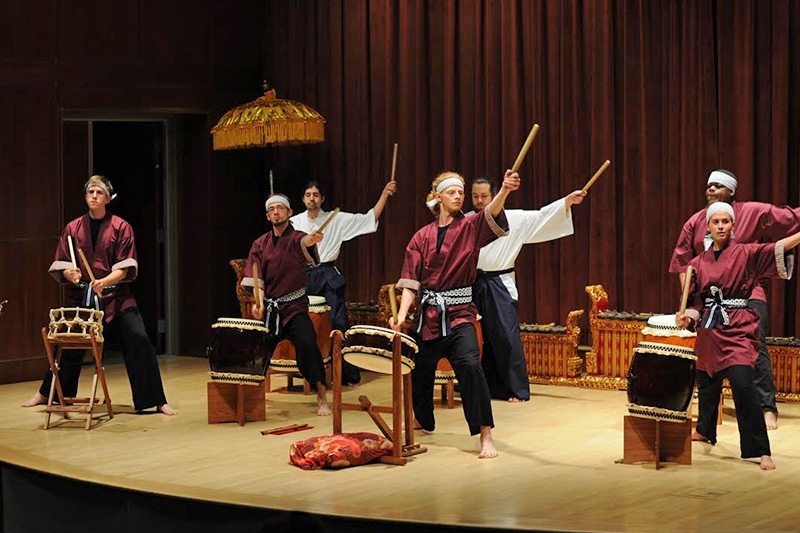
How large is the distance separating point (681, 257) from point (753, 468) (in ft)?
5.02

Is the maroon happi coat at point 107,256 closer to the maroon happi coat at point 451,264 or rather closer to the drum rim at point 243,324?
the drum rim at point 243,324

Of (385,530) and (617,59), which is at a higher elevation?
(617,59)

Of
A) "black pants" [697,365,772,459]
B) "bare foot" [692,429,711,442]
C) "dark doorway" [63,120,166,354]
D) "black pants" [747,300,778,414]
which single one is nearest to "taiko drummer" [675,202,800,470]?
"black pants" [697,365,772,459]

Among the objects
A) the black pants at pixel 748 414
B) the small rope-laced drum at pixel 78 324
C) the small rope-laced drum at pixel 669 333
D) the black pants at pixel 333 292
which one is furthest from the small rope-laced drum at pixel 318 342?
the black pants at pixel 748 414

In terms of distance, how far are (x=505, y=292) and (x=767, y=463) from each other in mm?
2351

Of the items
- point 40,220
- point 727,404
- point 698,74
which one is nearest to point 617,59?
point 698,74

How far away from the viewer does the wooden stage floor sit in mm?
5031

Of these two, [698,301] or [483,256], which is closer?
[698,301]

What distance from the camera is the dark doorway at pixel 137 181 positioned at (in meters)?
10.1

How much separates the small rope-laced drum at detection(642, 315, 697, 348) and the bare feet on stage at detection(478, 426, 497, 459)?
1.09 m

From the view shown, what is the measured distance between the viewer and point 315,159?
10.1 m

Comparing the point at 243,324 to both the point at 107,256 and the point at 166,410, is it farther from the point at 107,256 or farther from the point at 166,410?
the point at 107,256

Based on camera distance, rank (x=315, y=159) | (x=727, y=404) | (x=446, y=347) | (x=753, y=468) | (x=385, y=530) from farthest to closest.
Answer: (x=315, y=159), (x=727, y=404), (x=446, y=347), (x=753, y=468), (x=385, y=530)

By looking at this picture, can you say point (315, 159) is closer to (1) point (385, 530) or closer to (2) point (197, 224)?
(2) point (197, 224)
